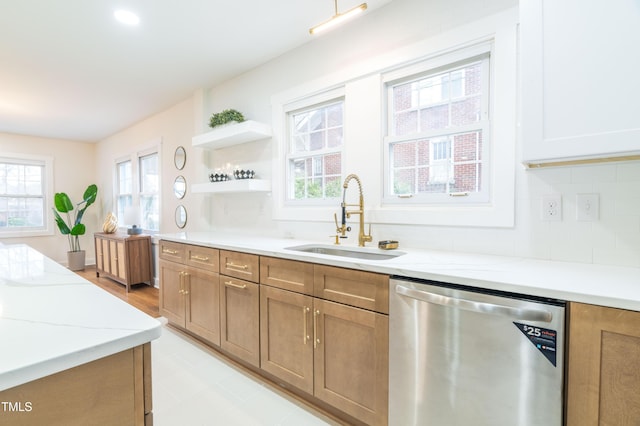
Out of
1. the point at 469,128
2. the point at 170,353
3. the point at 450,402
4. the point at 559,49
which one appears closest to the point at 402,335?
the point at 450,402

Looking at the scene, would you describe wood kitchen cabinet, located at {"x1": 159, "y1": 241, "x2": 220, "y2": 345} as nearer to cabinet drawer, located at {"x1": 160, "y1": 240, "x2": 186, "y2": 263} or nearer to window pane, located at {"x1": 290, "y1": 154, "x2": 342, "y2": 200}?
cabinet drawer, located at {"x1": 160, "y1": 240, "x2": 186, "y2": 263}

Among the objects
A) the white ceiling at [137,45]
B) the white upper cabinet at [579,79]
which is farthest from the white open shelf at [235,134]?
the white upper cabinet at [579,79]

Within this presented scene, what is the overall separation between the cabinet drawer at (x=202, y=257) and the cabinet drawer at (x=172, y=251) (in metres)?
0.08

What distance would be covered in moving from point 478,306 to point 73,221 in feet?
25.8

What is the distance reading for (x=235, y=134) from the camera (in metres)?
2.91

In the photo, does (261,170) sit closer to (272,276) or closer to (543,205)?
(272,276)

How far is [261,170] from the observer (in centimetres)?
310

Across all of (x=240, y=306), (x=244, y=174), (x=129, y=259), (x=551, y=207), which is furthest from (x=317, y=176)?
(x=129, y=259)

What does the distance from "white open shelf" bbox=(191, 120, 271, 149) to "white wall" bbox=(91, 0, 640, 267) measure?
11 cm

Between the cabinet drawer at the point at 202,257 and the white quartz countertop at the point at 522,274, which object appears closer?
the white quartz countertop at the point at 522,274

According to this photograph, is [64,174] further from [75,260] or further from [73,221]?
[75,260]

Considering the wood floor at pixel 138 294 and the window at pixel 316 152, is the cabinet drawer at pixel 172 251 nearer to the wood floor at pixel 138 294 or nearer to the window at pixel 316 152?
the wood floor at pixel 138 294

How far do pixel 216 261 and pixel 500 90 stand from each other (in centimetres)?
225

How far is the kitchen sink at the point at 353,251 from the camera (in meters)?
1.99
